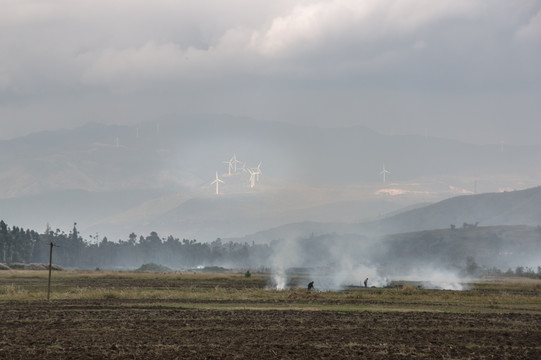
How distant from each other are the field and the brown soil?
0.18ft

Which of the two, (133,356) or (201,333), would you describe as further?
(201,333)

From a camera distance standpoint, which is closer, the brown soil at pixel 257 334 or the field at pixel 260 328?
the brown soil at pixel 257 334

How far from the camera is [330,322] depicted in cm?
5634

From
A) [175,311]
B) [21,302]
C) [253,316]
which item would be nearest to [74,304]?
[21,302]

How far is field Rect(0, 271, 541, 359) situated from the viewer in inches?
1625

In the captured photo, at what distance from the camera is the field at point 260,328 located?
1625 inches

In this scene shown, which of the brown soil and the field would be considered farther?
the field

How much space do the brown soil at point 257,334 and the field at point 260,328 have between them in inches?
2.2

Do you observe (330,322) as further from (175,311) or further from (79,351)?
(79,351)

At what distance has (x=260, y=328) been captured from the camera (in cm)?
5188

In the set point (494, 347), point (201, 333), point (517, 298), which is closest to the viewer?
point (494, 347)

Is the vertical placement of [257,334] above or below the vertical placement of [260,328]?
below

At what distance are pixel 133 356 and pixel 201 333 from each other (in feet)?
32.0

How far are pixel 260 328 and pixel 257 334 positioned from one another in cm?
339
